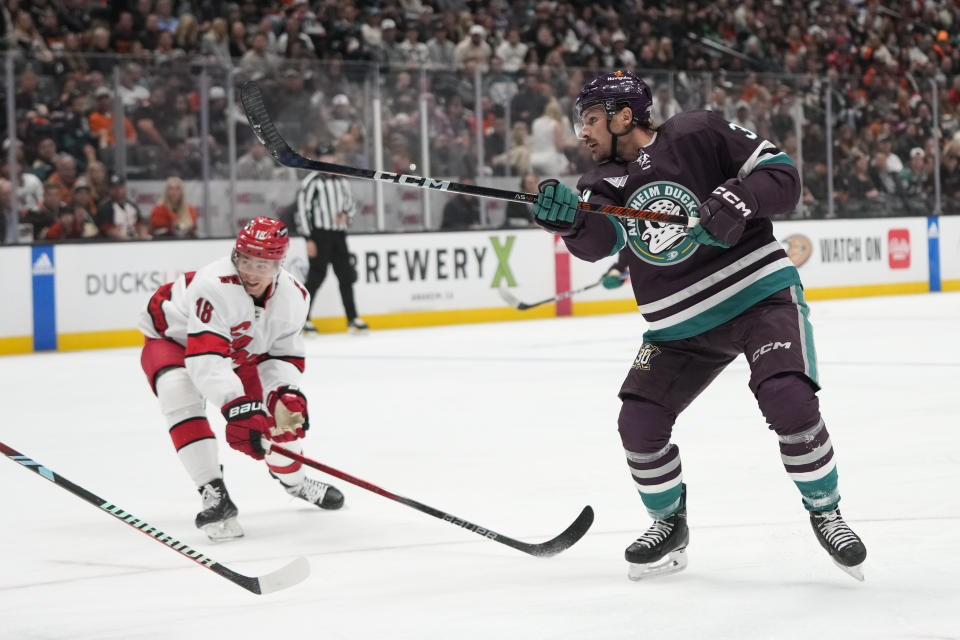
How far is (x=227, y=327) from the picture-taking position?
10.3 ft

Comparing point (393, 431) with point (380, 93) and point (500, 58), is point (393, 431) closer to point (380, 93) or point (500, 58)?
point (380, 93)

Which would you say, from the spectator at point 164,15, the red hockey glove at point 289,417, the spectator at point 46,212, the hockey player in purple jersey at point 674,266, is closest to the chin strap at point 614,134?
the hockey player in purple jersey at point 674,266

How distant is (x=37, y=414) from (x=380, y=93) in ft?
15.5

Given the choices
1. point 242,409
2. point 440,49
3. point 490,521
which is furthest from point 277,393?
point 440,49

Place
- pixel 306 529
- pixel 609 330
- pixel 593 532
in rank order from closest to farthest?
pixel 593 532
pixel 306 529
pixel 609 330

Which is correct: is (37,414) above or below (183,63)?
below

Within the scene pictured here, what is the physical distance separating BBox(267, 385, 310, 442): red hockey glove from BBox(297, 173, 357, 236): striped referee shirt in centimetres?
579

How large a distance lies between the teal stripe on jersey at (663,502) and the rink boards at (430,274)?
6425mm

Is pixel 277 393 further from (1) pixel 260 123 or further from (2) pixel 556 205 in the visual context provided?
(2) pixel 556 205

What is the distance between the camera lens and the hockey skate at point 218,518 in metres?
3.11

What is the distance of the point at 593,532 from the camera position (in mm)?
3000

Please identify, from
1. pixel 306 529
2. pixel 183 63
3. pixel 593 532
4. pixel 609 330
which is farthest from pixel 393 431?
pixel 183 63

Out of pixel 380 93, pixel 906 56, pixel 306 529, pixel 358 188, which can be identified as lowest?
pixel 306 529

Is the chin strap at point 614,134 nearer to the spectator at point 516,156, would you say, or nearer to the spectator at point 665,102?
the spectator at point 516,156
